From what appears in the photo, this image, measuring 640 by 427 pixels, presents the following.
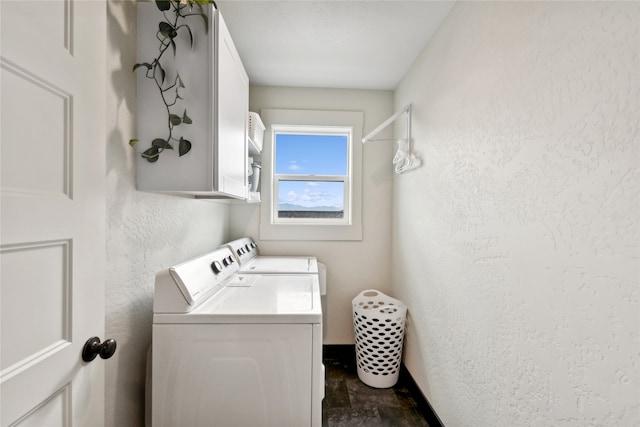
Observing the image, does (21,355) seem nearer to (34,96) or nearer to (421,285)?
(34,96)

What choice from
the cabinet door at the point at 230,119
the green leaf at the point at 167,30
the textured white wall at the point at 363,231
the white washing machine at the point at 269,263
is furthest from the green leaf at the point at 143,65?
the textured white wall at the point at 363,231

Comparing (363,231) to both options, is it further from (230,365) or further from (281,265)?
(230,365)

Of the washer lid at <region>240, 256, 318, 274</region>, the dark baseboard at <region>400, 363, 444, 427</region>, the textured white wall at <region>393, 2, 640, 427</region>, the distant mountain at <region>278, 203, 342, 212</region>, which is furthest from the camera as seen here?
the distant mountain at <region>278, 203, 342, 212</region>

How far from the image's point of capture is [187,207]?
1524 millimetres

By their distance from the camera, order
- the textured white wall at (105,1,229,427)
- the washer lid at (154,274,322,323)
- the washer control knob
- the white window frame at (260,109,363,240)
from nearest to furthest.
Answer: the textured white wall at (105,1,229,427) < the washer lid at (154,274,322,323) < the washer control knob < the white window frame at (260,109,363,240)

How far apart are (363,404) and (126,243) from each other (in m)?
1.69

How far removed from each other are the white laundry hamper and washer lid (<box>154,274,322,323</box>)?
683 mm

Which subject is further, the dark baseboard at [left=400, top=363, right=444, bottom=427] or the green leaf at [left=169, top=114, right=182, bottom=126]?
the dark baseboard at [left=400, top=363, right=444, bottom=427]

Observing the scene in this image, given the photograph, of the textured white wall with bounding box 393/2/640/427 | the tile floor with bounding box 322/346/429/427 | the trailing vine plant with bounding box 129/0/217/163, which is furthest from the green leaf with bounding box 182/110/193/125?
the tile floor with bounding box 322/346/429/427

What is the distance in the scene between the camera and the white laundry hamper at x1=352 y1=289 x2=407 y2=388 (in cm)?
194

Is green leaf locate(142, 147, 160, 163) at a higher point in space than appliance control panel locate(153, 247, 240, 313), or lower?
higher

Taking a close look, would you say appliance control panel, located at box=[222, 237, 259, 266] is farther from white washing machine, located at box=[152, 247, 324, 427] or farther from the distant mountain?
white washing machine, located at box=[152, 247, 324, 427]

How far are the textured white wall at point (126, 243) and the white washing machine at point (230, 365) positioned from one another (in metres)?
0.11

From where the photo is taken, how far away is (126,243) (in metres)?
1.02
